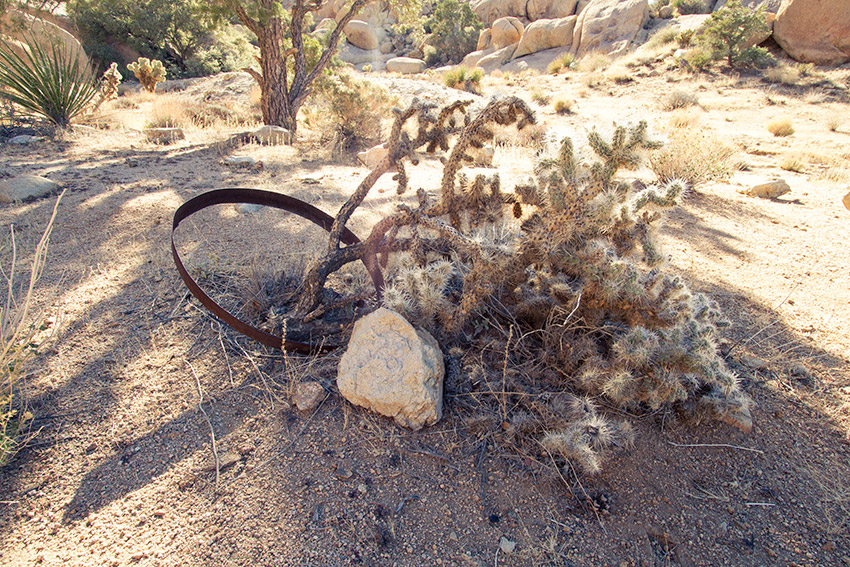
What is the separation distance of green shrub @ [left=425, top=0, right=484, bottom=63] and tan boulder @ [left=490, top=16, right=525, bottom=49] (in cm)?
344

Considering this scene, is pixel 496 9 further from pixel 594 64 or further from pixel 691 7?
pixel 594 64

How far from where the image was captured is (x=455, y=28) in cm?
3231

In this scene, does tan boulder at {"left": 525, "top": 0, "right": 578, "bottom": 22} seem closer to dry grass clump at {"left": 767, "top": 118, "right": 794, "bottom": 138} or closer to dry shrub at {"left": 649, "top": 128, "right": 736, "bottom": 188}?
dry grass clump at {"left": 767, "top": 118, "right": 794, "bottom": 138}

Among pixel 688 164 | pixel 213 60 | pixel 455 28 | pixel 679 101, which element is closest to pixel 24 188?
pixel 688 164

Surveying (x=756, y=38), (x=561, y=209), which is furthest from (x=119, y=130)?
(x=756, y=38)

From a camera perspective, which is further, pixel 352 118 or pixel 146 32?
pixel 146 32

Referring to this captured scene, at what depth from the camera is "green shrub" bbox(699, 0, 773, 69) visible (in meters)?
15.3

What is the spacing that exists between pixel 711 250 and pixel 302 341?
3855mm

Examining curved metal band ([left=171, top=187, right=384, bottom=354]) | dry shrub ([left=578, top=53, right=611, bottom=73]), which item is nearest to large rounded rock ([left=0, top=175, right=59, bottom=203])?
curved metal band ([left=171, top=187, right=384, bottom=354])

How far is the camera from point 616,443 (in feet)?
6.38

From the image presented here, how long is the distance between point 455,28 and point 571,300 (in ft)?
117

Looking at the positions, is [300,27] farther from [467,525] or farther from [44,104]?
[467,525]

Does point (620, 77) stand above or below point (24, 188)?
above

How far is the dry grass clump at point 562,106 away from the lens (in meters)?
12.5
